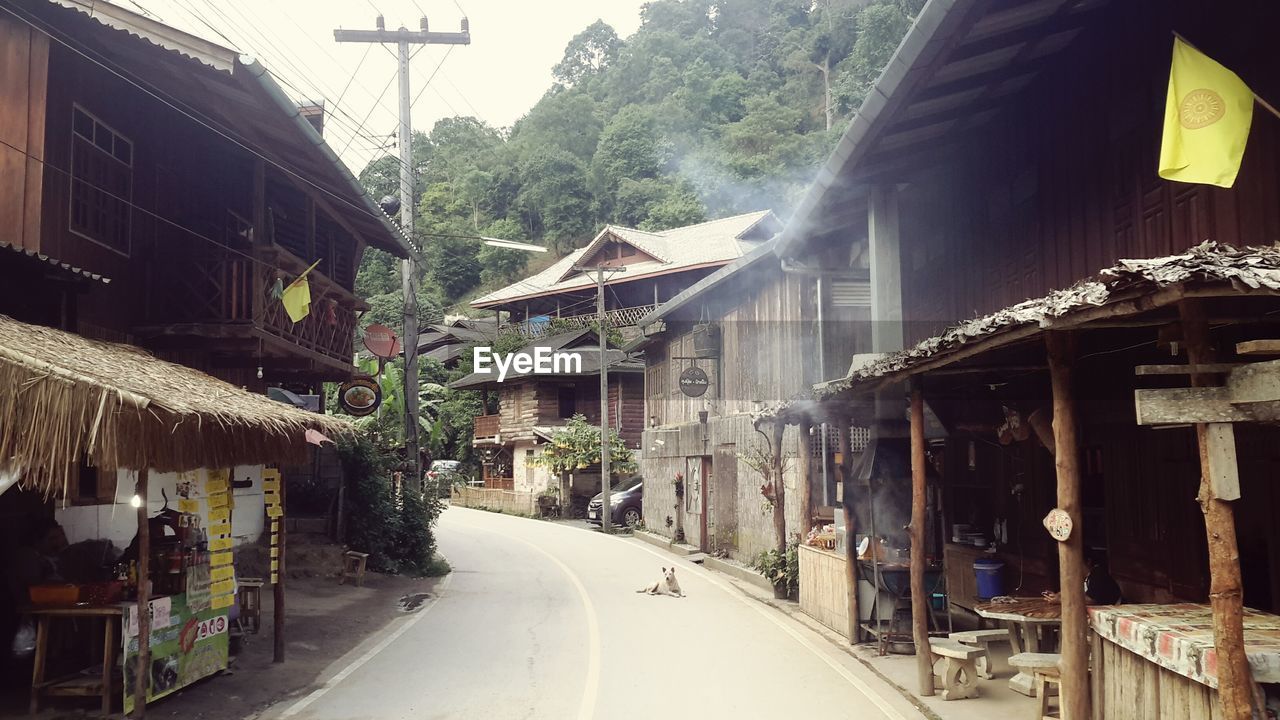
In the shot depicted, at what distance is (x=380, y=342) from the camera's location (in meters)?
21.3

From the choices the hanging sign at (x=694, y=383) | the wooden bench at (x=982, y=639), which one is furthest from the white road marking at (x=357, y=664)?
the hanging sign at (x=694, y=383)

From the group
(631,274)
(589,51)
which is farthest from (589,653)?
(589,51)

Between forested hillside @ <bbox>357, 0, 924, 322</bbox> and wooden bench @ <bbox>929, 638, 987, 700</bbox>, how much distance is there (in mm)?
46614

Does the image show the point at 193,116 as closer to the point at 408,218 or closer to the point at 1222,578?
the point at 408,218

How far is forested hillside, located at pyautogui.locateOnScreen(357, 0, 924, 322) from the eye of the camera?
61.6 meters

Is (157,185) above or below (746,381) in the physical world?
above

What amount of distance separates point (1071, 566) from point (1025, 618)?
95.1 inches

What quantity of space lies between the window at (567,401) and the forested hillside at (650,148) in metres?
16.2

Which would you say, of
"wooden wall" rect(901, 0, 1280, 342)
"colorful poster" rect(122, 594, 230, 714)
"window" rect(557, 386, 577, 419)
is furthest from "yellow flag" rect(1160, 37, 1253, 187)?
"window" rect(557, 386, 577, 419)

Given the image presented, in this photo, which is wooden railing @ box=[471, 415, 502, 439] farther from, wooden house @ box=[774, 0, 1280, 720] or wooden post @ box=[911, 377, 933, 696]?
wooden post @ box=[911, 377, 933, 696]

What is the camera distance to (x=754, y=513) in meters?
21.5

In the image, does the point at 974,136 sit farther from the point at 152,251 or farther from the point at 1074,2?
the point at 152,251

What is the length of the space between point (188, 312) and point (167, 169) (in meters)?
2.36

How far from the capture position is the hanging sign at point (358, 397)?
20.3 metres
